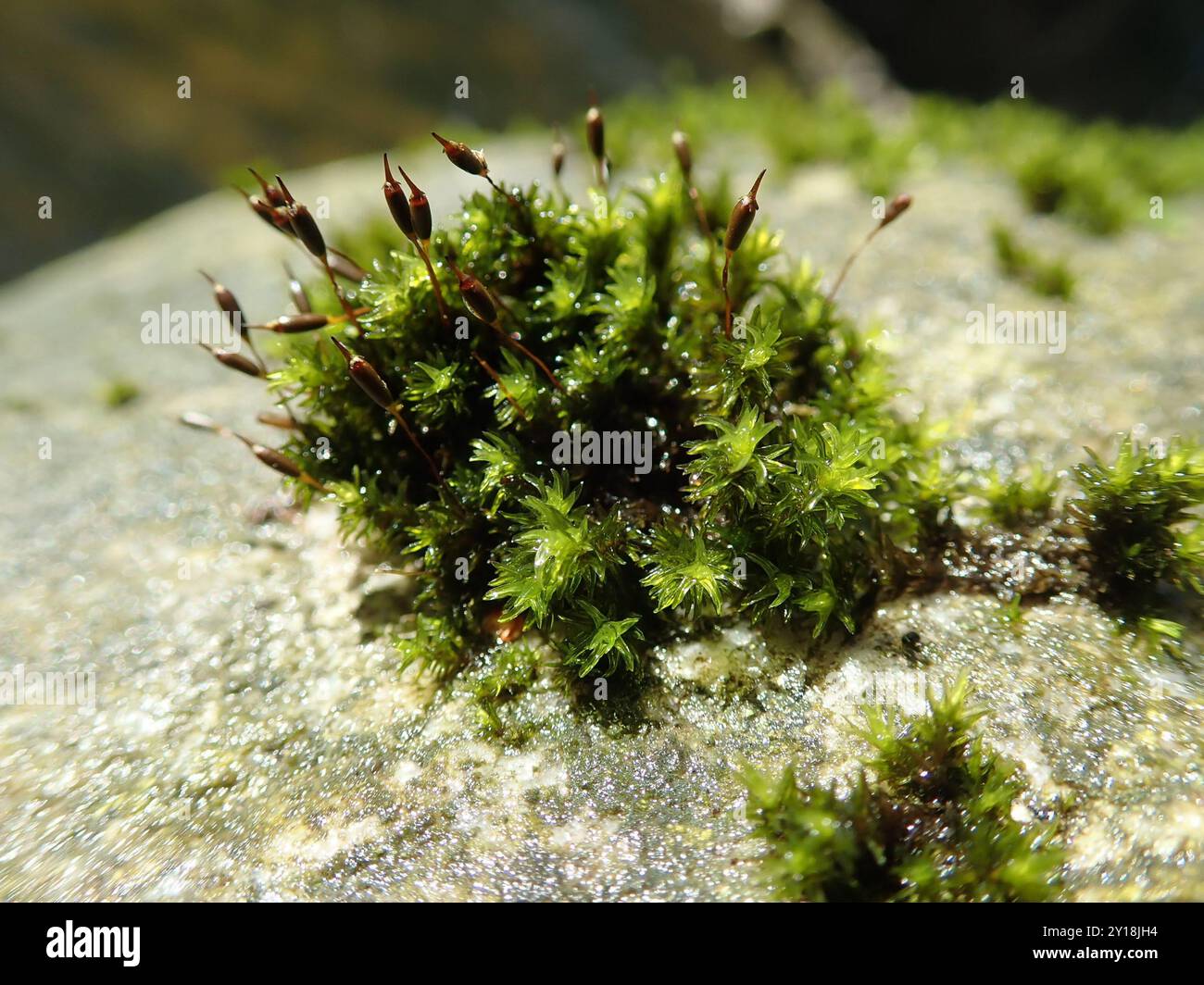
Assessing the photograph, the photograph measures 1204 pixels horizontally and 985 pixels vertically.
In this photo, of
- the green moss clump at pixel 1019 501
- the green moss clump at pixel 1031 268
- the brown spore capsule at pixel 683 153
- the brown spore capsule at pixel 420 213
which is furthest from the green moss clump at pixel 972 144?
the brown spore capsule at pixel 420 213

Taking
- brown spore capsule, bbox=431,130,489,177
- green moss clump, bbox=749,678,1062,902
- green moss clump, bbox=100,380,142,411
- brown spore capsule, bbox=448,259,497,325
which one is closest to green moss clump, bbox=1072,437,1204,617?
green moss clump, bbox=749,678,1062,902

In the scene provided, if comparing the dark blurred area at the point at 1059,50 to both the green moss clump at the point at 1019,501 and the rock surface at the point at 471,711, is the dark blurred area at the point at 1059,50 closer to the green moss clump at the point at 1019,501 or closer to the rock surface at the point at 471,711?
the rock surface at the point at 471,711

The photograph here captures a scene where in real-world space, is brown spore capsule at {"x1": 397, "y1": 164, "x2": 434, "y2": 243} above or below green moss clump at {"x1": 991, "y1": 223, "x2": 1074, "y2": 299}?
below

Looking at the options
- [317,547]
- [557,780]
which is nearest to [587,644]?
[557,780]

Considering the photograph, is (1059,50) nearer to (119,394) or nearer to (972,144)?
(972,144)

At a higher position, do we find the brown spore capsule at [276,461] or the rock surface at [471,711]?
the brown spore capsule at [276,461]

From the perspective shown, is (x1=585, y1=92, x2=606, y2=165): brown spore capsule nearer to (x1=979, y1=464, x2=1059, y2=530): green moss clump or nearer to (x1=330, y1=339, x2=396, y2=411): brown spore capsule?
(x1=330, y1=339, x2=396, y2=411): brown spore capsule
